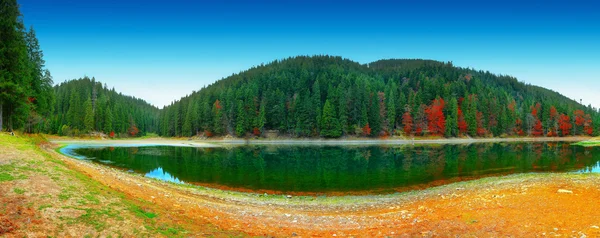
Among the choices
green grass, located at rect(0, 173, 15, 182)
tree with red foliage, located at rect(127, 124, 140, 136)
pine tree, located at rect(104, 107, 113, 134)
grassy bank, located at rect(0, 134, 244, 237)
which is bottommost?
grassy bank, located at rect(0, 134, 244, 237)

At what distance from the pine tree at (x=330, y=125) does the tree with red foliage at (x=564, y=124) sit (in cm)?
9438

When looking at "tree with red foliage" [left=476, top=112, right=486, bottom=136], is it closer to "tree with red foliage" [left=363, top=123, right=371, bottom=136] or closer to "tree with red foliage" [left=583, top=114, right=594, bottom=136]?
"tree with red foliage" [left=363, top=123, right=371, bottom=136]

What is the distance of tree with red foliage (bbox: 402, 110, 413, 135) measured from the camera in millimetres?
114219

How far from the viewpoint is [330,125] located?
10712 centimetres

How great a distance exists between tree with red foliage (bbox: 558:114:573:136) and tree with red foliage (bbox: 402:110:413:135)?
65.9m

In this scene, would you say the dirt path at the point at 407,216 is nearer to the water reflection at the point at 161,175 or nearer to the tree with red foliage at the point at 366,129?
the water reflection at the point at 161,175

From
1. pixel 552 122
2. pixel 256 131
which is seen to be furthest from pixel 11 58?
pixel 552 122

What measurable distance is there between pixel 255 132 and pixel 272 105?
1371 centimetres

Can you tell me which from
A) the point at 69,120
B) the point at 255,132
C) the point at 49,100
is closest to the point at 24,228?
the point at 49,100

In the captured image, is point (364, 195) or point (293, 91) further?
point (293, 91)

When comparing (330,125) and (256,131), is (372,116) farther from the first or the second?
(256,131)

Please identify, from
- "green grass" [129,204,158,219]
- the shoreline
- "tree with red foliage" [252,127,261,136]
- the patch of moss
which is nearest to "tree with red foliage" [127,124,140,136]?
"tree with red foliage" [252,127,261,136]

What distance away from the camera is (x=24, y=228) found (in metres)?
8.47

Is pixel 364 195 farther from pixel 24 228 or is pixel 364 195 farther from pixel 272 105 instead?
pixel 272 105
